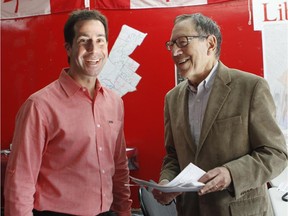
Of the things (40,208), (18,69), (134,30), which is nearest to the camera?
(40,208)

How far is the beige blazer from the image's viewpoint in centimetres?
139

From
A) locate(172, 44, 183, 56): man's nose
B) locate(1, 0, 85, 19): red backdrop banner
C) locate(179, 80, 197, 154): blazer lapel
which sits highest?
locate(1, 0, 85, 19): red backdrop banner

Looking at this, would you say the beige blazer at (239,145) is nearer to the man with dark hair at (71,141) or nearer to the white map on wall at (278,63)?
the man with dark hair at (71,141)

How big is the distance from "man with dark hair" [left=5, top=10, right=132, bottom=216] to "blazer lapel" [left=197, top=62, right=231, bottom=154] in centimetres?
42

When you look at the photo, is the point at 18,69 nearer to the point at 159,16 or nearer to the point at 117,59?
the point at 117,59

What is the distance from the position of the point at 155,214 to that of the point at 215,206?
51 centimetres

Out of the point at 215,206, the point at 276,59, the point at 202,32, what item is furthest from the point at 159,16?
the point at 215,206

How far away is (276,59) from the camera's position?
3383 mm

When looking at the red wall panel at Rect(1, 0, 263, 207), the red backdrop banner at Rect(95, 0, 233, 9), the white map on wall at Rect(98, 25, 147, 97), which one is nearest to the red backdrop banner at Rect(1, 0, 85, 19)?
the red wall panel at Rect(1, 0, 263, 207)

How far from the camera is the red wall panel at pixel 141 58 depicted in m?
3.45

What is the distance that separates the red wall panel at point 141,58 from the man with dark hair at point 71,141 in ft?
6.63

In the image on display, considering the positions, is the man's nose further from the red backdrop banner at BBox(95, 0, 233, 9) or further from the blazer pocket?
the red backdrop banner at BBox(95, 0, 233, 9)

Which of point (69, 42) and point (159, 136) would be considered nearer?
point (69, 42)

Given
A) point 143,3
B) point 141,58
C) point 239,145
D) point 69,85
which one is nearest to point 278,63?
point 141,58
